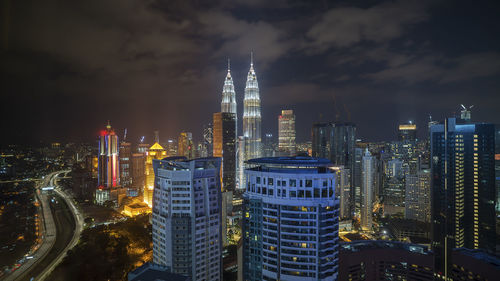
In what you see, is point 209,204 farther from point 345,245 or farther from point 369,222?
point 369,222

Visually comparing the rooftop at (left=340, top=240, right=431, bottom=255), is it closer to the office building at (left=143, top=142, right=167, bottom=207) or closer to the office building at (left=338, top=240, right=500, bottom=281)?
the office building at (left=338, top=240, right=500, bottom=281)

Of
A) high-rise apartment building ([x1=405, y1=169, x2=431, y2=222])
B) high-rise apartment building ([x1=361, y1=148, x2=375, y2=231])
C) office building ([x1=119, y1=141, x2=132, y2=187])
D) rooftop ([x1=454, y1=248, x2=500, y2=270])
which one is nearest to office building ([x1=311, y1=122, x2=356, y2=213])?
high-rise apartment building ([x1=361, y1=148, x2=375, y2=231])

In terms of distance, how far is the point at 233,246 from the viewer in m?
21.3

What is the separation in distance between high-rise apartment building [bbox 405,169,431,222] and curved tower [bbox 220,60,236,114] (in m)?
26.2

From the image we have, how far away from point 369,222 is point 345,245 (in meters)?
15.8

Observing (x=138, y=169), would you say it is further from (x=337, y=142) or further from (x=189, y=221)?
(x=189, y=221)

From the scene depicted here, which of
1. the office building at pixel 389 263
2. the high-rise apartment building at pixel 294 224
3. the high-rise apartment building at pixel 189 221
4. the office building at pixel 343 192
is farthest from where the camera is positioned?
the office building at pixel 343 192

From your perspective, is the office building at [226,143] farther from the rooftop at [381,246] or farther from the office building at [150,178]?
the rooftop at [381,246]

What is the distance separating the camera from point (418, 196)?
3017cm

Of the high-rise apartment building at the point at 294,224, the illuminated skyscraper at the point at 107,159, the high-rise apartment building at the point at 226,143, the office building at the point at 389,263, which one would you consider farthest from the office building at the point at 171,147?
the high-rise apartment building at the point at 294,224

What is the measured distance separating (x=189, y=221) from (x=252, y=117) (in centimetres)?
3612

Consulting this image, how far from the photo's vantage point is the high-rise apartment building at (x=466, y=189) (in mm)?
18281

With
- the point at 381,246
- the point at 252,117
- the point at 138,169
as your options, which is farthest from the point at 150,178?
the point at 381,246

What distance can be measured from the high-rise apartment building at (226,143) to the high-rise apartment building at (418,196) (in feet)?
70.2
